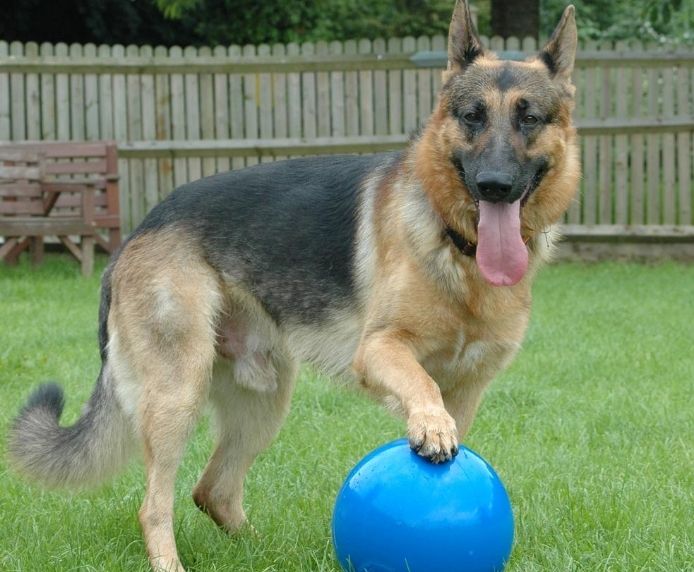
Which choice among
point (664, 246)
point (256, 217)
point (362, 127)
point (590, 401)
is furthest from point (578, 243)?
point (256, 217)

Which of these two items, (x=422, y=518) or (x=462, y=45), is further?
(x=462, y=45)

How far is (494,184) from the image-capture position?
3.90m

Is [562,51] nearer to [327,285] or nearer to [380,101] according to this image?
[327,285]

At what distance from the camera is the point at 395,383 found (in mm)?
3820

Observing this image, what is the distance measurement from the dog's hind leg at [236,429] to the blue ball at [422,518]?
1.08m

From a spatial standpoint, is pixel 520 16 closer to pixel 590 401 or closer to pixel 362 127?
pixel 362 127

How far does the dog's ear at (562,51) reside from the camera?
4324 mm

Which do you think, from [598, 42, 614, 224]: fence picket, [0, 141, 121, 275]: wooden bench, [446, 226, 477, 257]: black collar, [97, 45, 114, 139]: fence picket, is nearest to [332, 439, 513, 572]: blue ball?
[446, 226, 477, 257]: black collar

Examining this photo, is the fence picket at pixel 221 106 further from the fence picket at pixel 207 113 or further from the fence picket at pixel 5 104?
the fence picket at pixel 5 104

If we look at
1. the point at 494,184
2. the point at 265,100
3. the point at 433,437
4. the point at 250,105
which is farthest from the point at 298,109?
the point at 433,437

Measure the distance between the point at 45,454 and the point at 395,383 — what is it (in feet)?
4.90

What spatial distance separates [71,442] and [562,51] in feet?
7.94

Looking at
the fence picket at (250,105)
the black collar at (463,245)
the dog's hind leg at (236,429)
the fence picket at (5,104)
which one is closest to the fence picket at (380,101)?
the fence picket at (250,105)

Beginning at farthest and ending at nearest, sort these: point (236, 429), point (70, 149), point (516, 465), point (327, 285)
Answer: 1. point (70, 149)
2. point (516, 465)
3. point (236, 429)
4. point (327, 285)
